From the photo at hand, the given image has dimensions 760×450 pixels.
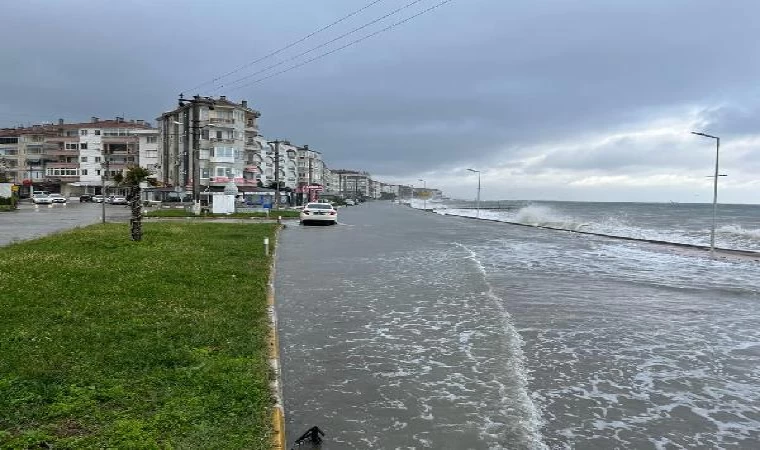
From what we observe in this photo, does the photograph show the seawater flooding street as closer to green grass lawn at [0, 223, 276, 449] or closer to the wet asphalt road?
the wet asphalt road

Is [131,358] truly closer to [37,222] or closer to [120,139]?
[37,222]

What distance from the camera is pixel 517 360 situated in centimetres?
809

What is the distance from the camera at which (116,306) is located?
9.41m

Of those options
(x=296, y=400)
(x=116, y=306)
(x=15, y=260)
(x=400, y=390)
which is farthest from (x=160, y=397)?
(x=15, y=260)

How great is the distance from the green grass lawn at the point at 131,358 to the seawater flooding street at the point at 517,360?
727 millimetres

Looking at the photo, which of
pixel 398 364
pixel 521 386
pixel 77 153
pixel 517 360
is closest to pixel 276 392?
pixel 398 364

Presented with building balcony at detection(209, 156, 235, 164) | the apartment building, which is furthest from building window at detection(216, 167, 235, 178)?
the apartment building

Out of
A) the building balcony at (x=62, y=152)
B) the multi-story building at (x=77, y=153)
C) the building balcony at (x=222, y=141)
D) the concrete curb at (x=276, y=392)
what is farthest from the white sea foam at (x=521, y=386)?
the building balcony at (x=62, y=152)

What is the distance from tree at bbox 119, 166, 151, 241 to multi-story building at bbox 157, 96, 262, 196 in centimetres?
6303

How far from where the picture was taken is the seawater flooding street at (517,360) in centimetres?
575

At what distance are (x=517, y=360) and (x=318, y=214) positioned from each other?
113ft

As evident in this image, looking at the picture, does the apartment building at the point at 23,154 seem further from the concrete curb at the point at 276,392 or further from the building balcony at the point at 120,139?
the concrete curb at the point at 276,392

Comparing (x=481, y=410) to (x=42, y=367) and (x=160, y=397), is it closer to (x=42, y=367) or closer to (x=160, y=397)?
(x=160, y=397)

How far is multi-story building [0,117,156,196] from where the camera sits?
111312 millimetres
